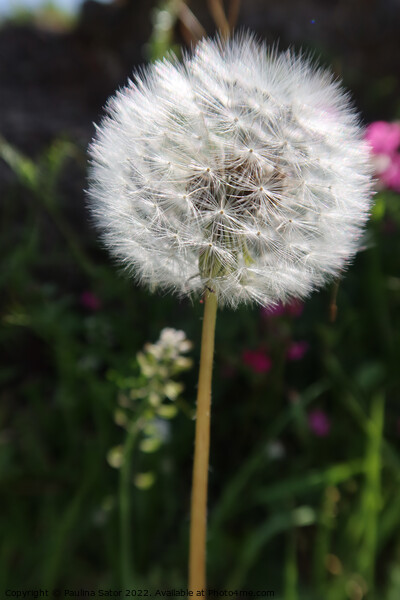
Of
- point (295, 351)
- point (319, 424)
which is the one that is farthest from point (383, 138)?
point (319, 424)

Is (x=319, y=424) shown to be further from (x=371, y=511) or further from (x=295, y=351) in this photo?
(x=371, y=511)

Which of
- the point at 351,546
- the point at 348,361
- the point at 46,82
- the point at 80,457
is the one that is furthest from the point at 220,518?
the point at 46,82

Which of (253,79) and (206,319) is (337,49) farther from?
(206,319)

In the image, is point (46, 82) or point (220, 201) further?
point (46, 82)

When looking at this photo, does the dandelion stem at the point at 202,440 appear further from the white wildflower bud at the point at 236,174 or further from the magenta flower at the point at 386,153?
the magenta flower at the point at 386,153

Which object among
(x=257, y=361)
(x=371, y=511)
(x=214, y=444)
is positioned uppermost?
(x=257, y=361)
